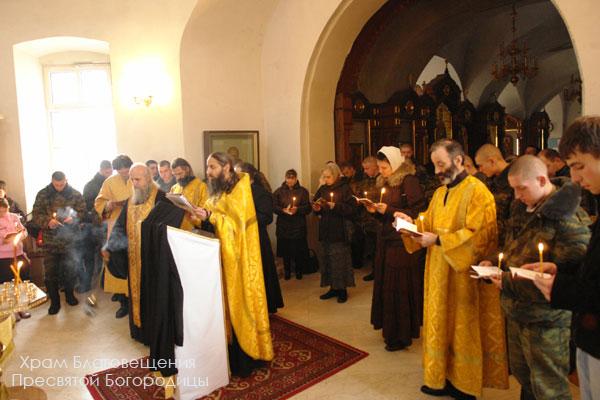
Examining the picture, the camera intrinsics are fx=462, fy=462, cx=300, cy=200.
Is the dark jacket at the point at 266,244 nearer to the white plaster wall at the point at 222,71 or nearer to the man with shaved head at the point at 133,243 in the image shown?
the man with shaved head at the point at 133,243

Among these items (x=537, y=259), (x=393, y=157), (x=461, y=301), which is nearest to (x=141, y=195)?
(x=393, y=157)

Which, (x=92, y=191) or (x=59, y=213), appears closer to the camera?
(x=59, y=213)

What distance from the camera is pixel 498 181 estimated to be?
4066mm

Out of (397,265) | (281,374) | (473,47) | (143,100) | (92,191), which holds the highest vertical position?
(473,47)

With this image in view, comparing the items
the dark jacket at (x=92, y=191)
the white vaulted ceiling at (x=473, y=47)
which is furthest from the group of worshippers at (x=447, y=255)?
the white vaulted ceiling at (x=473, y=47)

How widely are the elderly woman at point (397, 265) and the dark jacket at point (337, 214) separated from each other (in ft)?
3.89

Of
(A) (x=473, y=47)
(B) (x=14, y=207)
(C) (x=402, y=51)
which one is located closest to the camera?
(B) (x=14, y=207)

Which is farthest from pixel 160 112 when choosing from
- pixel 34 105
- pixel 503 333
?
pixel 503 333

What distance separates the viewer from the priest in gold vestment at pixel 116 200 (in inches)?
224

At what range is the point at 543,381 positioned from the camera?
94.8 inches

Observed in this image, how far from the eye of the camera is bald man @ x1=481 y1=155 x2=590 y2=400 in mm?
2256

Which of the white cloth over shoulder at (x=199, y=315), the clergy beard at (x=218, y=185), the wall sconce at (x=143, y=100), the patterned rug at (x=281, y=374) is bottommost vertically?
the patterned rug at (x=281, y=374)

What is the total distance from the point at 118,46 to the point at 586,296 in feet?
23.8

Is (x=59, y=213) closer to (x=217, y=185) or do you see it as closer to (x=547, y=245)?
(x=217, y=185)
